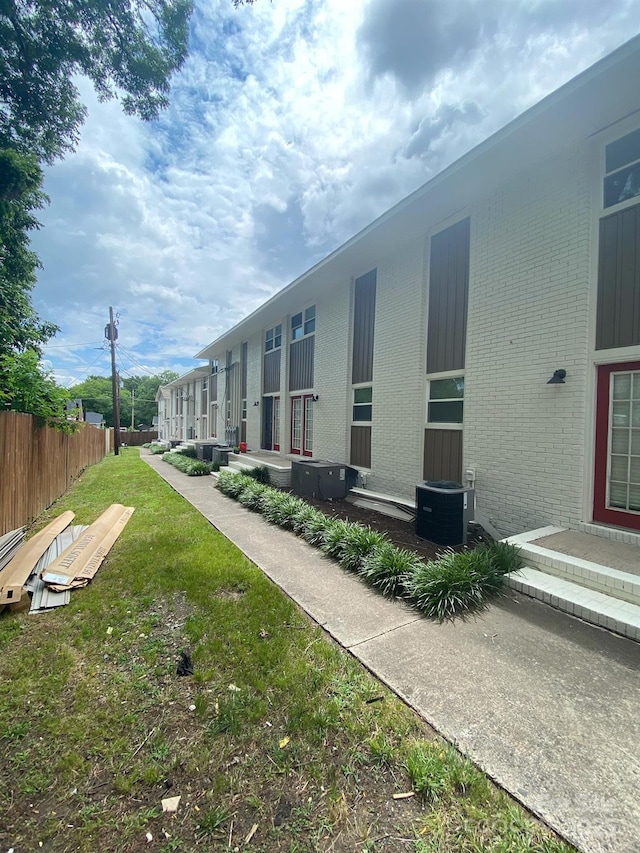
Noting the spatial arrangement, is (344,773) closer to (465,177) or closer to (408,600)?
(408,600)

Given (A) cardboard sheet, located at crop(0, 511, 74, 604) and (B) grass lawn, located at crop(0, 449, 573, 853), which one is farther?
(A) cardboard sheet, located at crop(0, 511, 74, 604)

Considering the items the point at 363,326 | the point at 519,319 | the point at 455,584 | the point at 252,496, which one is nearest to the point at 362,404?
the point at 363,326

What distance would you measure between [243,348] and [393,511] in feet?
40.8

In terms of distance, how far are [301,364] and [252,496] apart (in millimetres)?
5524

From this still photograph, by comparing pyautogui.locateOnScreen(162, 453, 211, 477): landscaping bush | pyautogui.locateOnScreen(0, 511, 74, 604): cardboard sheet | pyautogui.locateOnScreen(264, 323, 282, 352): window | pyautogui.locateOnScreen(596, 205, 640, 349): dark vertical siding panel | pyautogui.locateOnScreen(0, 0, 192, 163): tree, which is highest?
pyautogui.locateOnScreen(0, 0, 192, 163): tree

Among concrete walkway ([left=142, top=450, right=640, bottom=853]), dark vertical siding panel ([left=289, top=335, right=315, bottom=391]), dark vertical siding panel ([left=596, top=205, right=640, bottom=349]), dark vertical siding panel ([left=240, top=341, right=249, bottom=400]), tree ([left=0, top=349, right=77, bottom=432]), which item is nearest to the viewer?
concrete walkway ([left=142, top=450, right=640, bottom=853])

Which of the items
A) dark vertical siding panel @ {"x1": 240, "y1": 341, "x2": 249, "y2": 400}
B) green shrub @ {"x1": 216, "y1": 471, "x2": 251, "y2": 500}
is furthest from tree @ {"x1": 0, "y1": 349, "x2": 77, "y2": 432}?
dark vertical siding panel @ {"x1": 240, "y1": 341, "x2": 249, "y2": 400}

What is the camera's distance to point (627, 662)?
2895 millimetres

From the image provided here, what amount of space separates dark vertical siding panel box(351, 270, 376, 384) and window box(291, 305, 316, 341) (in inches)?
93.8

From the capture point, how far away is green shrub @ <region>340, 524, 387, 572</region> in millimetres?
4863

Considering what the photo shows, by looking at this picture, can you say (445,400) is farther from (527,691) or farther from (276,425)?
(276,425)

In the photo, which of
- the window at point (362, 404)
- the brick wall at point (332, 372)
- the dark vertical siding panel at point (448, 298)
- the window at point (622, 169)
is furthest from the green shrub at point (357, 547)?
the window at point (622, 169)

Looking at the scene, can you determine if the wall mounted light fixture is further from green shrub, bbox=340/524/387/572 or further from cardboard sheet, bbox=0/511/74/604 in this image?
cardboard sheet, bbox=0/511/74/604

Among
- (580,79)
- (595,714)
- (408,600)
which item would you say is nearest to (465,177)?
(580,79)
